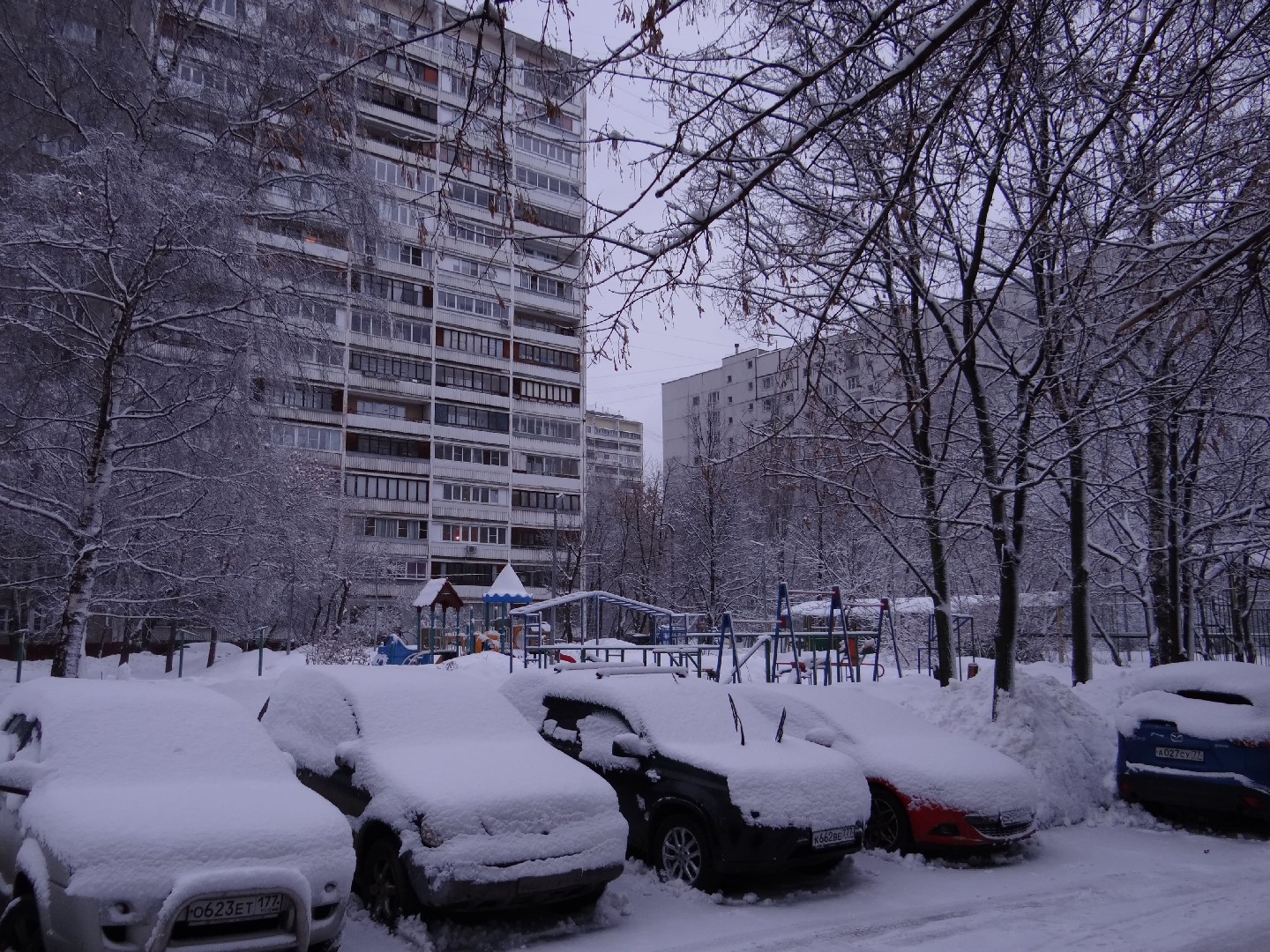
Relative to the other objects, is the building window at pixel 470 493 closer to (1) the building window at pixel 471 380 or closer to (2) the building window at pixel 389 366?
(1) the building window at pixel 471 380

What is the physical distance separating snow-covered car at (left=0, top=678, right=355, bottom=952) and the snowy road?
106cm

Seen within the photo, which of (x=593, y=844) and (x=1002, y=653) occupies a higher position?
(x=1002, y=653)

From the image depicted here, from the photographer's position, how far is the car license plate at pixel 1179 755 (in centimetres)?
1020

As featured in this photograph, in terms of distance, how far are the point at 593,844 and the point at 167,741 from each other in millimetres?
2870

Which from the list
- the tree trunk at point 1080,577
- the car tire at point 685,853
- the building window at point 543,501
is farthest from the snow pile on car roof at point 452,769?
the building window at point 543,501

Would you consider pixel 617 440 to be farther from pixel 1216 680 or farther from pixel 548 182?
pixel 1216 680

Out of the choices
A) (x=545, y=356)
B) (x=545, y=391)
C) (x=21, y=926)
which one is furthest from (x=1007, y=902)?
(x=545, y=356)

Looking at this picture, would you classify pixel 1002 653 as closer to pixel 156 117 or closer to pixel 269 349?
pixel 269 349

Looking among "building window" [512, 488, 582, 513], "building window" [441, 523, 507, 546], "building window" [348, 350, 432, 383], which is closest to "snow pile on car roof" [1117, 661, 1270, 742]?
"building window" [348, 350, 432, 383]

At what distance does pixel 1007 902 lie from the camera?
25.2 ft

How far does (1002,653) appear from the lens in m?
12.9

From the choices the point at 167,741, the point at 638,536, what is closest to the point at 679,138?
the point at 167,741

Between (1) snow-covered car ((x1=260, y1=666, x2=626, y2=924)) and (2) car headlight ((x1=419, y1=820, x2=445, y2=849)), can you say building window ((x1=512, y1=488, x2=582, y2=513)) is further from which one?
(2) car headlight ((x1=419, y1=820, x2=445, y2=849))

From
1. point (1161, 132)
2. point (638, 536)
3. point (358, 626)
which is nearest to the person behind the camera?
point (1161, 132)
